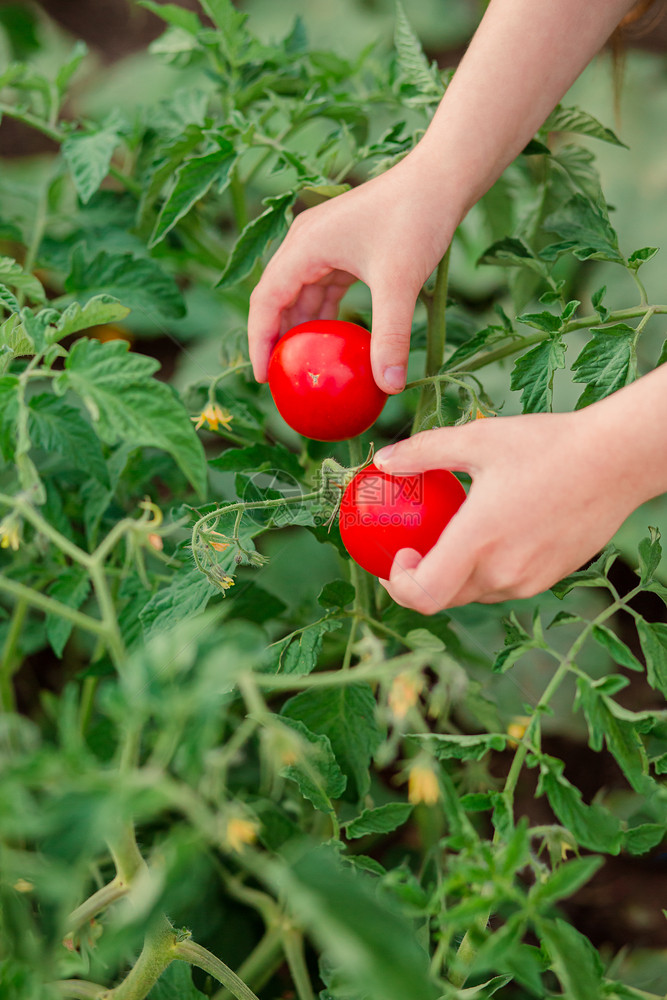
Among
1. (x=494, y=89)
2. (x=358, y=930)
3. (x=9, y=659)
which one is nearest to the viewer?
(x=358, y=930)

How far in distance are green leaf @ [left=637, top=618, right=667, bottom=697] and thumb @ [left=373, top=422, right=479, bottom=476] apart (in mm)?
203

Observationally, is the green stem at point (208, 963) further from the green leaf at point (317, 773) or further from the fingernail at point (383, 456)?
the fingernail at point (383, 456)

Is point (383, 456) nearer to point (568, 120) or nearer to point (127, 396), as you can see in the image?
point (127, 396)

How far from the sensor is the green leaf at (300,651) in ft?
2.31

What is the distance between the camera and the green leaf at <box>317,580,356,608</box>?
0.76 m

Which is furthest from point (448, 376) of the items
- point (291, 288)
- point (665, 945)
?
point (665, 945)

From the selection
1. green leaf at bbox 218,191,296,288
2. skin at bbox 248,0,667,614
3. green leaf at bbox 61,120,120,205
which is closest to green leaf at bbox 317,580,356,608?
skin at bbox 248,0,667,614

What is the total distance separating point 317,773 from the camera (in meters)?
0.63

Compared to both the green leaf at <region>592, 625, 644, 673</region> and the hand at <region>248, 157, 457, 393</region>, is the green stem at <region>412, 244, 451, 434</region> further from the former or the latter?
the green leaf at <region>592, 625, 644, 673</region>

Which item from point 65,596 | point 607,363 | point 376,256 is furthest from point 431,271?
point 65,596

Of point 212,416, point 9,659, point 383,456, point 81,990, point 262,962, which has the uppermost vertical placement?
point 383,456

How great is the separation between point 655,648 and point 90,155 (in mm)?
819

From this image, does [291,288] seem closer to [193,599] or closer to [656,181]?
[193,599]

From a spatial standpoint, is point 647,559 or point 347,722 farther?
point 347,722
